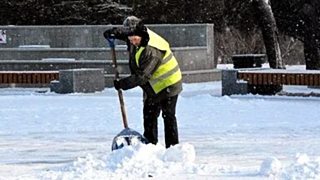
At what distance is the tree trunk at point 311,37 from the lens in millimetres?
24641

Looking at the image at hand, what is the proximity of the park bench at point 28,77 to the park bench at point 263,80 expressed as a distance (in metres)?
4.69

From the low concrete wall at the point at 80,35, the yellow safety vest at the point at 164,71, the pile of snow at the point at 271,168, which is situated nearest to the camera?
the pile of snow at the point at 271,168

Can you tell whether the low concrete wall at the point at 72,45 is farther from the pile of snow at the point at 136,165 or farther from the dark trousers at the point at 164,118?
the pile of snow at the point at 136,165

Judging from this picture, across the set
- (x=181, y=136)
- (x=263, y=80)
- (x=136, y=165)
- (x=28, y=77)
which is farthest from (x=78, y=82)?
(x=136, y=165)

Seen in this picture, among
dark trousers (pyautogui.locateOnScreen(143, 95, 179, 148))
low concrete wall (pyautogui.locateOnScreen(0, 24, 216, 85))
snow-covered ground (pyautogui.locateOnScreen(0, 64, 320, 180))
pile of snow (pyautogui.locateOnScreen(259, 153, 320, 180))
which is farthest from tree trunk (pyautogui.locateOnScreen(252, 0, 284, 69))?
pile of snow (pyautogui.locateOnScreen(259, 153, 320, 180))

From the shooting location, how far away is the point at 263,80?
19.1 meters

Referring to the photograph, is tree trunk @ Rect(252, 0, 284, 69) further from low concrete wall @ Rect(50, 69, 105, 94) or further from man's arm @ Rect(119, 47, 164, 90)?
man's arm @ Rect(119, 47, 164, 90)

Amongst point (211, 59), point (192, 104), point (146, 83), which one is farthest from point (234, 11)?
point (146, 83)

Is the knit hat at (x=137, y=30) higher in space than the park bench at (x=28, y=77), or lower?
higher

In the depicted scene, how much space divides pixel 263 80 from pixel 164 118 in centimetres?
1002

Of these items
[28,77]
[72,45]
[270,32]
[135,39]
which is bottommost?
[28,77]

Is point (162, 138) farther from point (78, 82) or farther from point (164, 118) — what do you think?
point (78, 82)

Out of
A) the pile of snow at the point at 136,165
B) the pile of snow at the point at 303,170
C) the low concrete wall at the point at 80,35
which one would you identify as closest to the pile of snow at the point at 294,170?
the pile of snow at the point at 303,170

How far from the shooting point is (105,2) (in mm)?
33438
